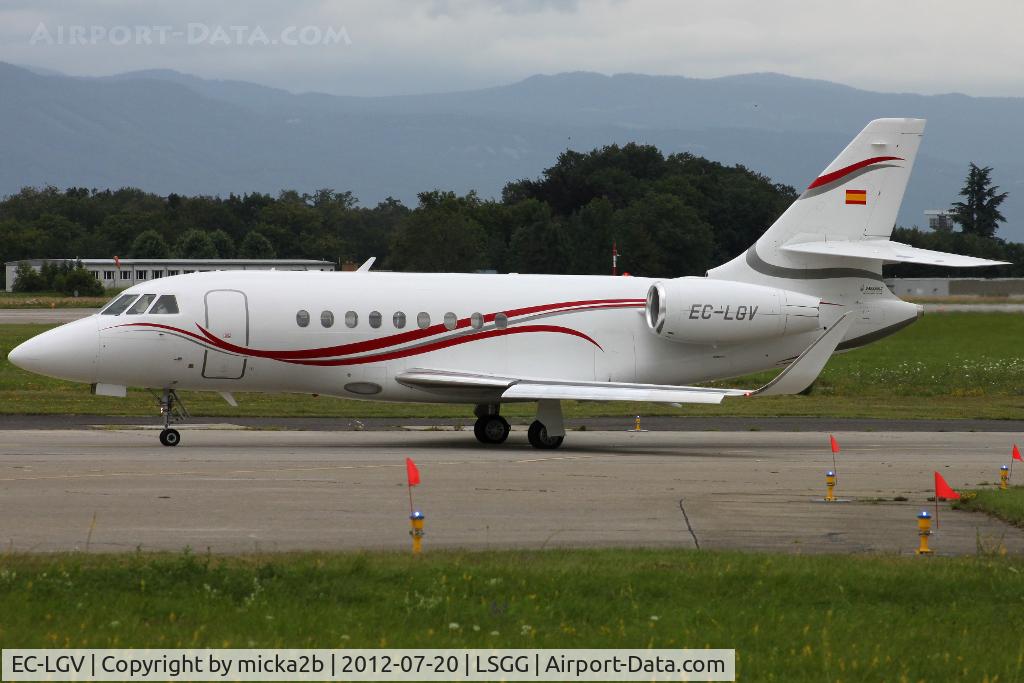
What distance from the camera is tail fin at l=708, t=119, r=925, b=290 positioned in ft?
93.7

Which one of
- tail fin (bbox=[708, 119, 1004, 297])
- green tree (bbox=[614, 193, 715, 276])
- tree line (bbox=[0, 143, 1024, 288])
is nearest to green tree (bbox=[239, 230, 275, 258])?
tree line (bbox=[0, 143, 1024, 288])

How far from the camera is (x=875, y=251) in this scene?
28.2 m

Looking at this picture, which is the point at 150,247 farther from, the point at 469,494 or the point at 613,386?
the point at 469,494

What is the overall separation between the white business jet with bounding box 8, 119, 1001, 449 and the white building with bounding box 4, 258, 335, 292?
57.5m

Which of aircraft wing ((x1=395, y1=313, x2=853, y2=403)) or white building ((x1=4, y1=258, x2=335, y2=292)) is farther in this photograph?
white building ((x1=4, y1=258, x2=335, y2=292))

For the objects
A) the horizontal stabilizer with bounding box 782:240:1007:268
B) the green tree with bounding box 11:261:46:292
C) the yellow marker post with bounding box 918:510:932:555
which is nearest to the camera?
the yellow marker post with bounding box 918:510:932:555

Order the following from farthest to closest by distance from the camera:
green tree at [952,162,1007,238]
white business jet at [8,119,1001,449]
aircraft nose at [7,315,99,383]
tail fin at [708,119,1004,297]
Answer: green tree at [952,162,1007,238] < tail fin at [708,119,1004,297] < white business jet at [8,119,1001,449] < aircraft nose at [7,315,99,383]

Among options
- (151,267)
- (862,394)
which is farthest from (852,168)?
(151,267)

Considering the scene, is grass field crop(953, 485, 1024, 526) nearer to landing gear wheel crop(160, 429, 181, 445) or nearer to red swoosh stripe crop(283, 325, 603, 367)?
→ red swoosh stripe crop(283, 325, 603, 367)

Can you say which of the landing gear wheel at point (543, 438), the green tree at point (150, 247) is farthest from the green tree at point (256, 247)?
the landing gear wheel at point (543, 438)

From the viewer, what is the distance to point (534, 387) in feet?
86.6

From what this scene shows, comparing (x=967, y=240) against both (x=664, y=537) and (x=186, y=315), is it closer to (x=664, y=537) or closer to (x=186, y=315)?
(x=186, y=315)

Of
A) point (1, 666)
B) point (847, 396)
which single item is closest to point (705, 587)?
point (1, 666)

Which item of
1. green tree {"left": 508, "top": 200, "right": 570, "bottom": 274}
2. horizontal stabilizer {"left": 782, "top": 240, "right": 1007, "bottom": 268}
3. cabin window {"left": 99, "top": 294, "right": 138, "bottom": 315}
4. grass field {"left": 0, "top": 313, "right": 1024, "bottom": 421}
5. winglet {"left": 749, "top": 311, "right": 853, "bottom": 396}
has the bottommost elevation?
grass field {"left": 0, "top": 313, "right": 1024, "bottom": 421}
